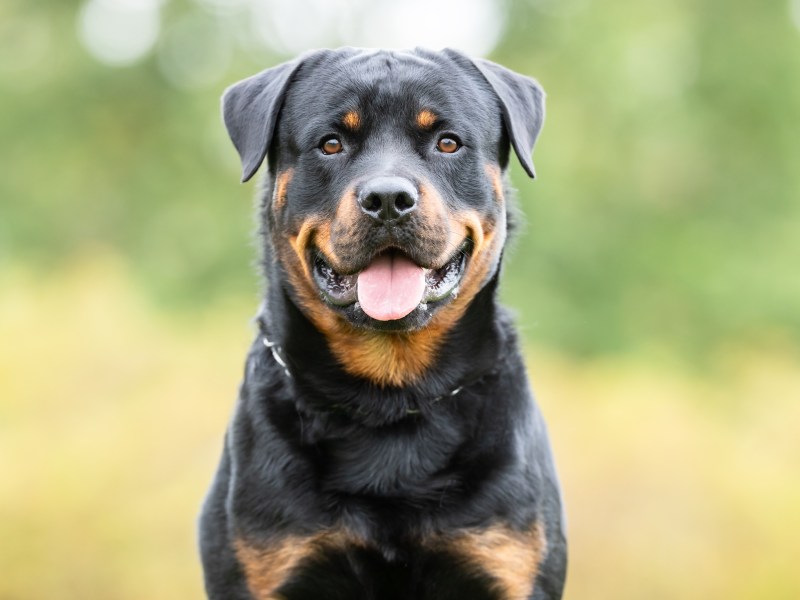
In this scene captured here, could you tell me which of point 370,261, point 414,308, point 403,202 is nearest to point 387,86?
point 403,202

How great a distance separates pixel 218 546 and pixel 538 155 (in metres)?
11.6

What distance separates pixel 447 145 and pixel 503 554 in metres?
1.33

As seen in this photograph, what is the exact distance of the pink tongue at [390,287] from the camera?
3863 mm

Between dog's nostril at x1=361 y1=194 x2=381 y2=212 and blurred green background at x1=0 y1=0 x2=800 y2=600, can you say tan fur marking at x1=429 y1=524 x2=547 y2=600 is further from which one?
blurred green background at x1=0 y1=0 x2=800 y2=600

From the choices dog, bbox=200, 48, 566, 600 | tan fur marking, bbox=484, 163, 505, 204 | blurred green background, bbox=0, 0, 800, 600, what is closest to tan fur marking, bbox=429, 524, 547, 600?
dog, bbox=200, 48, 566, 600

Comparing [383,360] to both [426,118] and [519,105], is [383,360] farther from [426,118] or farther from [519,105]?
[519,105]

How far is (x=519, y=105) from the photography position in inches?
170

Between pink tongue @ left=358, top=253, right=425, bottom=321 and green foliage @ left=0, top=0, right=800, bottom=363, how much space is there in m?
11.0

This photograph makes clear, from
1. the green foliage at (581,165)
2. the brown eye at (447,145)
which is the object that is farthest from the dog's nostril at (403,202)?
the green foliage at (581,165)

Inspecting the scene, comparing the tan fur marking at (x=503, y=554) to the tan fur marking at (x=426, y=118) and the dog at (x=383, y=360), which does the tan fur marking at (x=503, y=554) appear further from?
the tan fur marking at (x=426, y=118)

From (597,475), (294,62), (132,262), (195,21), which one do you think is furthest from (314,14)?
(294,62)

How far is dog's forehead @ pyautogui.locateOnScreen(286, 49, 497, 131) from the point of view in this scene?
13.4ft

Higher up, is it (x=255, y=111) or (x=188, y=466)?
(x=255, y=111)

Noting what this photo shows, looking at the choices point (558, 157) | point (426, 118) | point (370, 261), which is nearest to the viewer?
point (370, 261)
